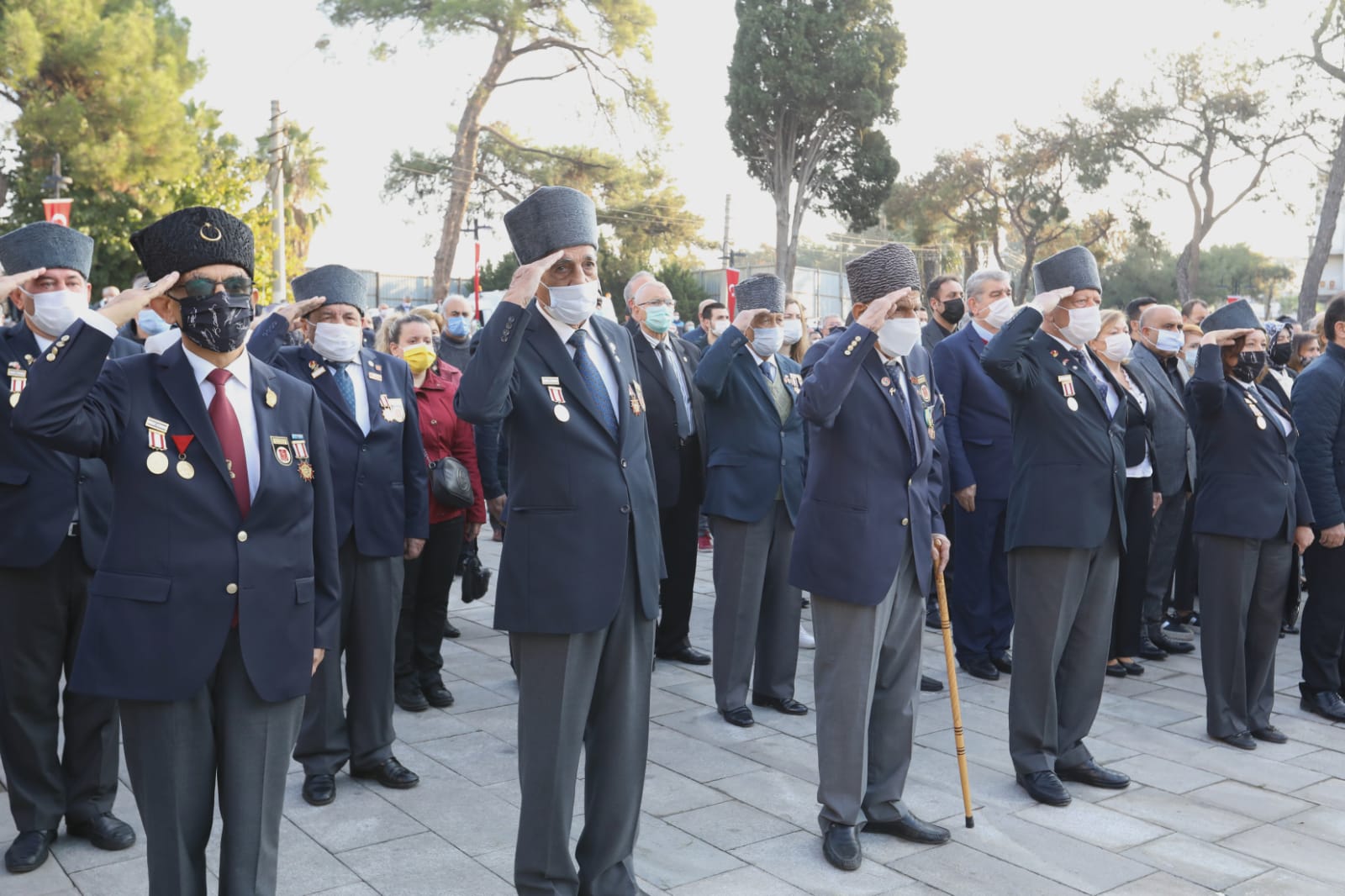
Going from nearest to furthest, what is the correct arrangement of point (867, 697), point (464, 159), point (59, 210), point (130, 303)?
point (130, 303) → point (867, 697) → point (59, 210) → point (464, 159)

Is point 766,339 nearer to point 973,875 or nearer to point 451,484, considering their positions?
point 451,484

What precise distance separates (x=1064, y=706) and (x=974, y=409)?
7.45ft

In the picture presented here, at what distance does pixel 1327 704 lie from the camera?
6301 millimetres

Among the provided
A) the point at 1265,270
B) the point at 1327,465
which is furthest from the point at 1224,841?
the point at 1265,270

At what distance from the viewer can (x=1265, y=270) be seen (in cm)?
5147

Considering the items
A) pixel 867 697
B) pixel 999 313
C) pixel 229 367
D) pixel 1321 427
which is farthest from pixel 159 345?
pixel 1321 427

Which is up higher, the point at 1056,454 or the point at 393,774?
the point at 1056,454

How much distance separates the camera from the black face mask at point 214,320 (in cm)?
297

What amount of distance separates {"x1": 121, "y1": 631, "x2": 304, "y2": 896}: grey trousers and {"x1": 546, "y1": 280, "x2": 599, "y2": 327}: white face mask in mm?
1335

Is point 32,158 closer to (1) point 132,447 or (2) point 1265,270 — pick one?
(1) point 132,447

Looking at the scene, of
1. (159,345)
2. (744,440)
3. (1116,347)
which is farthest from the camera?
(744,440)

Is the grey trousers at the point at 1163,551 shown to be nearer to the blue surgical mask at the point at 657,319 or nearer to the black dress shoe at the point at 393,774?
the blue surgical mask at the point at 657,319

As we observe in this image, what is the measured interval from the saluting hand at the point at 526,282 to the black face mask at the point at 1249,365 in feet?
12.8

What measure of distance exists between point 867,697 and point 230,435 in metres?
2.40
